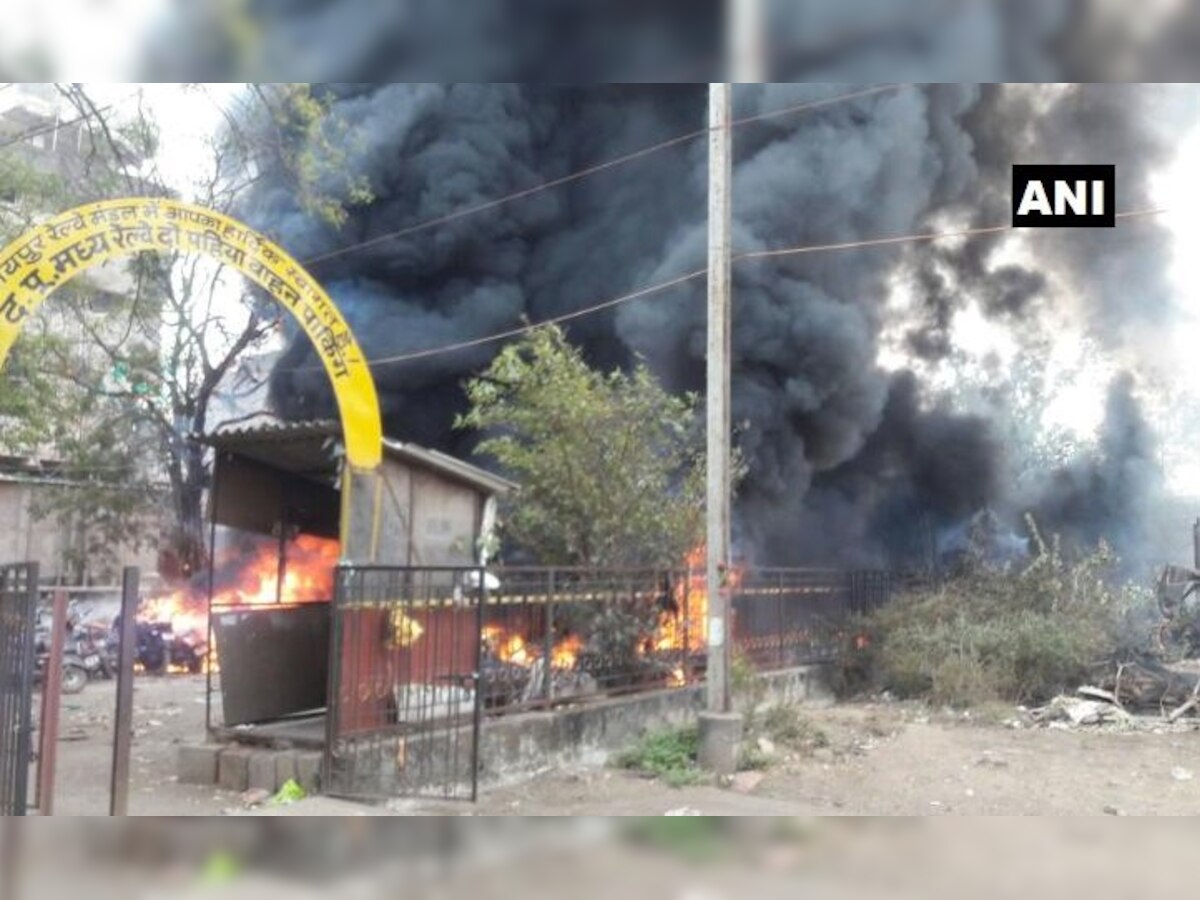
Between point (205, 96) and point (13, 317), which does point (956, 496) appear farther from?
point (13, 317)

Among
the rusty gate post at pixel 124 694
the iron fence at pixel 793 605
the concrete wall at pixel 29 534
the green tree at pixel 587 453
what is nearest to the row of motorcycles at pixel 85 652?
the concrete wall at pixel 29 534

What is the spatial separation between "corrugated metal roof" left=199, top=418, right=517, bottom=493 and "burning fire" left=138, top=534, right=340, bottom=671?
2.16ft

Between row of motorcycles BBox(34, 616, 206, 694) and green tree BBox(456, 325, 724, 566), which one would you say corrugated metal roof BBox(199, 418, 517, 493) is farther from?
row of motorcycles BBox(34, 616, 206, 694)

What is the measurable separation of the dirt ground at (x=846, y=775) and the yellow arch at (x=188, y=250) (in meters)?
1.86

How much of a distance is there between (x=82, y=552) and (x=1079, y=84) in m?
5.24

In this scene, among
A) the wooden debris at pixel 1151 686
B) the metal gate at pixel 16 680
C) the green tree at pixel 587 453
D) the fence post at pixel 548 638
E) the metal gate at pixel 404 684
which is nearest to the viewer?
the metal gate at pixel 16 680

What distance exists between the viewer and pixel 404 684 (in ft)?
19.9

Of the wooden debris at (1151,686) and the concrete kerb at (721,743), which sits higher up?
the wooden debris at (1151,686)

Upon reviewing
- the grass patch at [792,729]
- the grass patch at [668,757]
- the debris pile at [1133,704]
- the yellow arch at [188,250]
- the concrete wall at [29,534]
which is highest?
the yellow arch at [188,250]

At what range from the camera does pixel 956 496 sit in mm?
6684

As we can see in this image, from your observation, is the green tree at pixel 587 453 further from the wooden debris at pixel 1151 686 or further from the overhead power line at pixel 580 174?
the wooden debris at pixel 1151 686

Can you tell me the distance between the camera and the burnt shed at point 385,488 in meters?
6.13

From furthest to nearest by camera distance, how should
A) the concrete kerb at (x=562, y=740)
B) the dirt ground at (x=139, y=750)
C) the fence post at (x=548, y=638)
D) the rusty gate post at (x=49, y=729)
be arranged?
the fence post at (x=548, y=638)
the concrete kerb at (x=562, y=740)
the dirt ground at (x=139, y=750)
the rusty gate post at (x=49, y=729)

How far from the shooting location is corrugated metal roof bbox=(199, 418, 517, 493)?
19.9 ft
